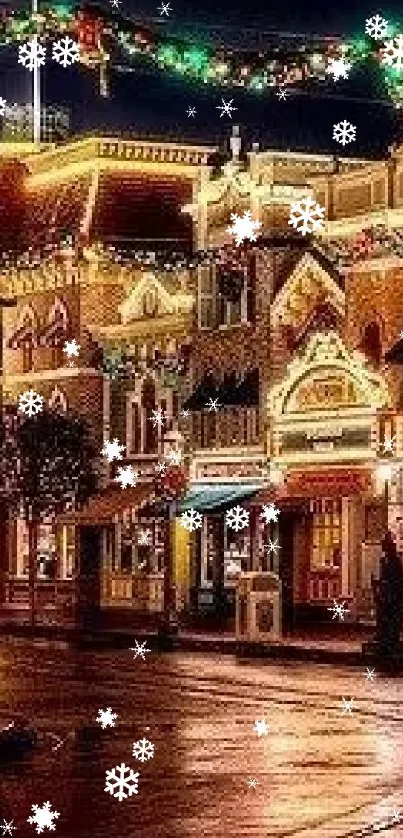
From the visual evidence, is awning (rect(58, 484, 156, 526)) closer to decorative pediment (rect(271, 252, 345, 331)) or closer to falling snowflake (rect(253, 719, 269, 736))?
decorative pediment (rect(271, 252, 345, 331))

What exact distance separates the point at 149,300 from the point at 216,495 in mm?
5633

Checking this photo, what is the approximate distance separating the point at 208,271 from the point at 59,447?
4.48 metres

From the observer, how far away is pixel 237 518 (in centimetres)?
3506

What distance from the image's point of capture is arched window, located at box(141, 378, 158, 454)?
3803 centimetres

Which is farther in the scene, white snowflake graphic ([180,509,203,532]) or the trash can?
white snowflake graphic ([180,509,203,532])

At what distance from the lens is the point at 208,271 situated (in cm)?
3728

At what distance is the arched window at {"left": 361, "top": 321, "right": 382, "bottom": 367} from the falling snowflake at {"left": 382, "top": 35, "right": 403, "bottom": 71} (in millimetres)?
18578

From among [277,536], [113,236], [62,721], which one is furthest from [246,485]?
[62,721]

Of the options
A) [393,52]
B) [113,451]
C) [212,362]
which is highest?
[212,362]

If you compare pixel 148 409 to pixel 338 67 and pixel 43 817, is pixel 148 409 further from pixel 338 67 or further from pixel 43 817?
pixel 43 817

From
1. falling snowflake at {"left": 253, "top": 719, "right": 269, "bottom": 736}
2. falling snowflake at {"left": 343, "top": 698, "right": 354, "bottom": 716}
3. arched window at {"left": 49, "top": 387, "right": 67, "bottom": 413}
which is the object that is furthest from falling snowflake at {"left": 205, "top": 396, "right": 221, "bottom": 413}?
falling snowflake at {"left": 253, "top": 719, "right": 269, "bottom": 736}

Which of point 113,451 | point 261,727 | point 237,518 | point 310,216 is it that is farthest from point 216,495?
point 261,727

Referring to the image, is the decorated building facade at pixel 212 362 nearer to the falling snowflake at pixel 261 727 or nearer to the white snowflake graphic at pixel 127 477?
Answer: the white snowflake graphic at pixel 127 477

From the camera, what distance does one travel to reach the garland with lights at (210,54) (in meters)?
13.1
